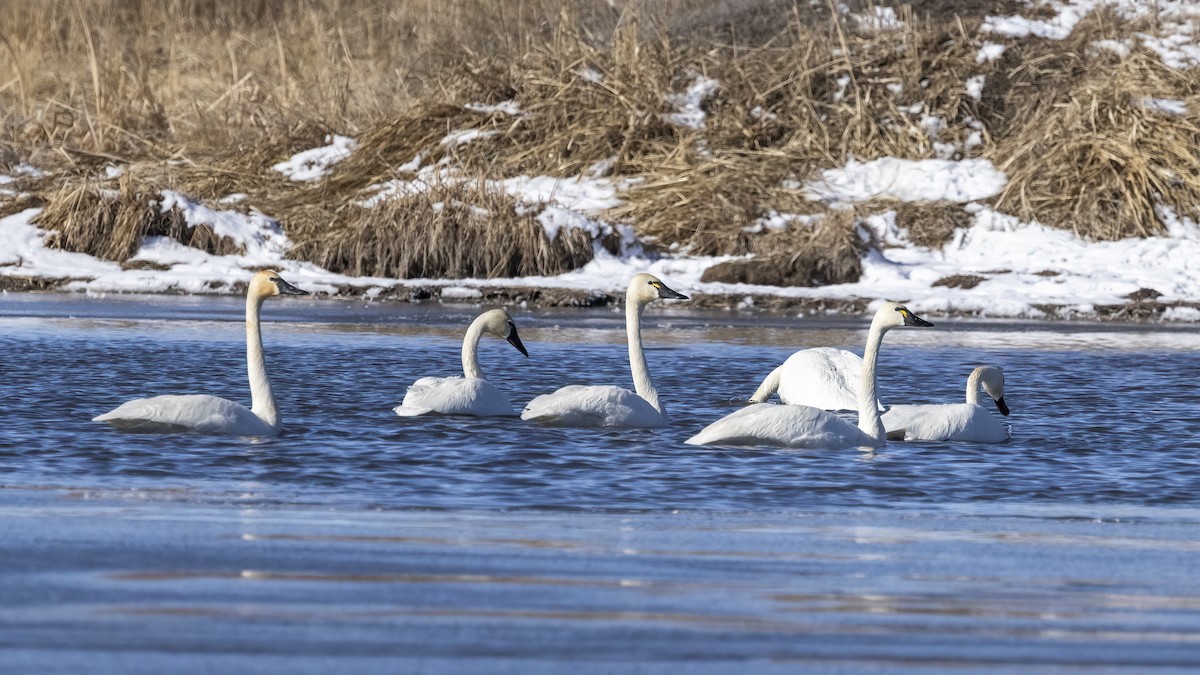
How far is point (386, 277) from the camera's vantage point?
18.9 meters

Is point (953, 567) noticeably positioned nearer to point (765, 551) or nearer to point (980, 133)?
point (765, 551)

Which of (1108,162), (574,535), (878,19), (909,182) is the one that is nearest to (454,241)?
(909,182)

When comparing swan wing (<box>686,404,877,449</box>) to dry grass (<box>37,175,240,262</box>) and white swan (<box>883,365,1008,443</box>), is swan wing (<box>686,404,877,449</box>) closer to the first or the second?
white swan (<box>883,365,1008,443</box>)

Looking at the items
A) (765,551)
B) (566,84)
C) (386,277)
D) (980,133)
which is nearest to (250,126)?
(566,84)

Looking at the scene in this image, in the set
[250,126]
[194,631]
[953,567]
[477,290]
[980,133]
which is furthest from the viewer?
[250,126]

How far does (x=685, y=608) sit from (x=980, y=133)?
689 inches

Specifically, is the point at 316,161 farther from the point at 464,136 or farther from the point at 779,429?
the point at 779,429

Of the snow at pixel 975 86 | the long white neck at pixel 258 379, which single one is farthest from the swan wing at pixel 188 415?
the snow at pixel 975 86

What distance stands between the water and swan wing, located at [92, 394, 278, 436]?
0.09m

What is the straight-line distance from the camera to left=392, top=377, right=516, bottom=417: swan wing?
32.4ft

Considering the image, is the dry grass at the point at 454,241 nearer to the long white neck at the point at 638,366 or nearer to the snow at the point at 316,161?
the snow at the point at 316,161

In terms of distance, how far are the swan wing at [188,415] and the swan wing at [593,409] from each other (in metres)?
1.54

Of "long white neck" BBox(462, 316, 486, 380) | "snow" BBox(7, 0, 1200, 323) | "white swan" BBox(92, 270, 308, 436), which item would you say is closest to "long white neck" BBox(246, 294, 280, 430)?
"white swan" BBox(92, 270, 308, 436)

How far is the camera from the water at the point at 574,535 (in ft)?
14.9
